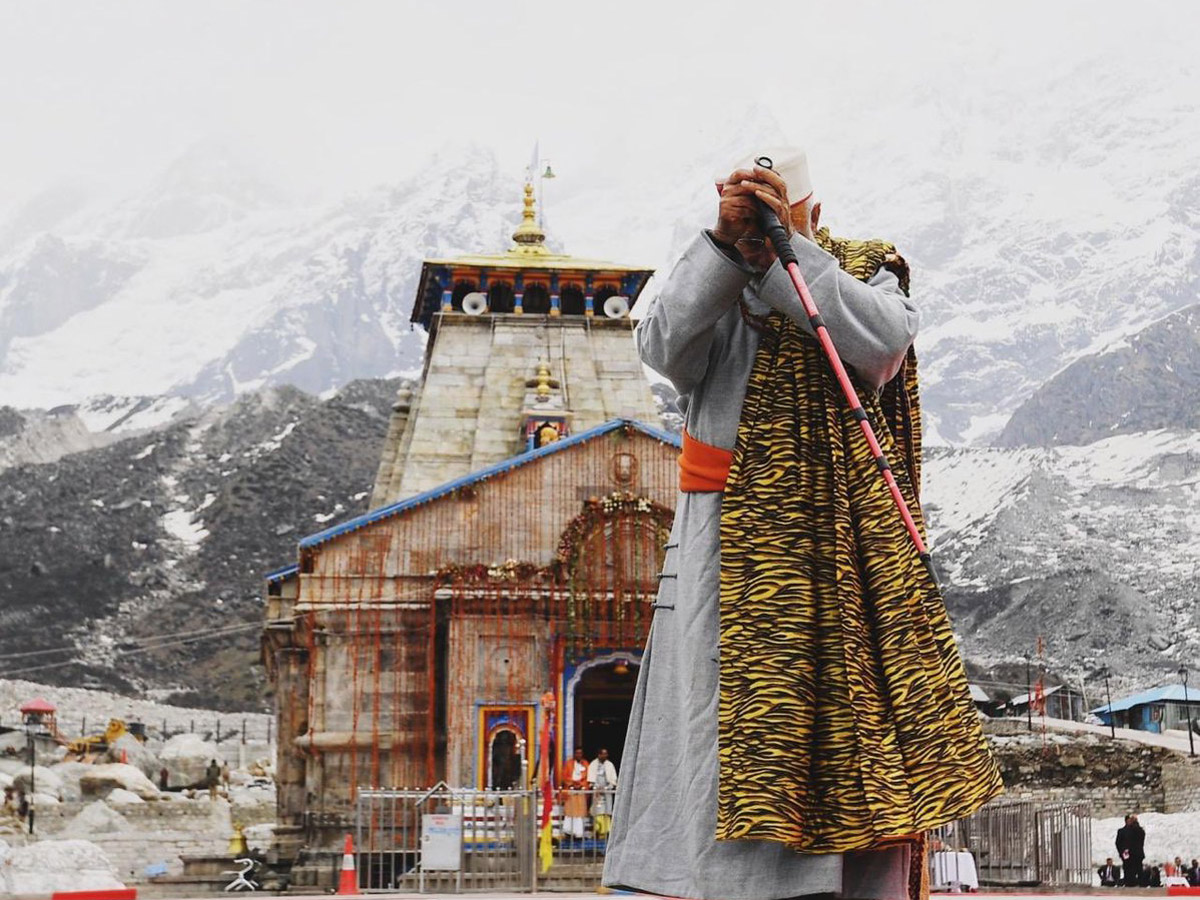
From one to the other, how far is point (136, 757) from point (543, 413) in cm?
3105

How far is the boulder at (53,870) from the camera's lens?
589 inches

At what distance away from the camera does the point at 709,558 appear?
4.14m

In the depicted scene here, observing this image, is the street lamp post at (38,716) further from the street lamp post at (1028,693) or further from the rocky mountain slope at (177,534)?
the street lamp post at (1028,693)

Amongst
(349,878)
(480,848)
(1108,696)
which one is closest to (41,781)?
(1108,696)

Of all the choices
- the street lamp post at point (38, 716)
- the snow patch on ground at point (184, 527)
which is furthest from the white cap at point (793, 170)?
the snow patch on ground at point (184, 527)

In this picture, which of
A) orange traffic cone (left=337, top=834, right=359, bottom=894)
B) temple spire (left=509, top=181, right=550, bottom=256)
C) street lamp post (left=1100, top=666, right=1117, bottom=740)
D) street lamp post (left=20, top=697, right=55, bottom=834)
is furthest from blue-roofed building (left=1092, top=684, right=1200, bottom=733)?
orange traffic cone (left=337, top=834, right=359, bottom=894)

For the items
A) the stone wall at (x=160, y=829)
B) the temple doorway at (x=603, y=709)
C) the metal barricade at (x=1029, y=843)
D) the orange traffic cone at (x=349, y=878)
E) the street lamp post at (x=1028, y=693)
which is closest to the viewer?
the orange traffic cone at (x=349, y=878)

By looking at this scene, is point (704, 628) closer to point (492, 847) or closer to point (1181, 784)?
point (492, 847)

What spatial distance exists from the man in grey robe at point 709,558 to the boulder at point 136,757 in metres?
52.1

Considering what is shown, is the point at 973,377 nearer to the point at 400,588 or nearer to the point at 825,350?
the point at 400,588

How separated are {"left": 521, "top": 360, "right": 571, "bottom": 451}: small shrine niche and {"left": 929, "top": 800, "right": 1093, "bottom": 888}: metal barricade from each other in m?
11.9

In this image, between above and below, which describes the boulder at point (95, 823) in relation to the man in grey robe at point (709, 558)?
below

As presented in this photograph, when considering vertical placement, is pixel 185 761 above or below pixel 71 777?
above

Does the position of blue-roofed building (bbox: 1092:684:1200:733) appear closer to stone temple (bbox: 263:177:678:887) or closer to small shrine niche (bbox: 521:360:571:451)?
small shrine niche (bbox: 521:360:571:451)
